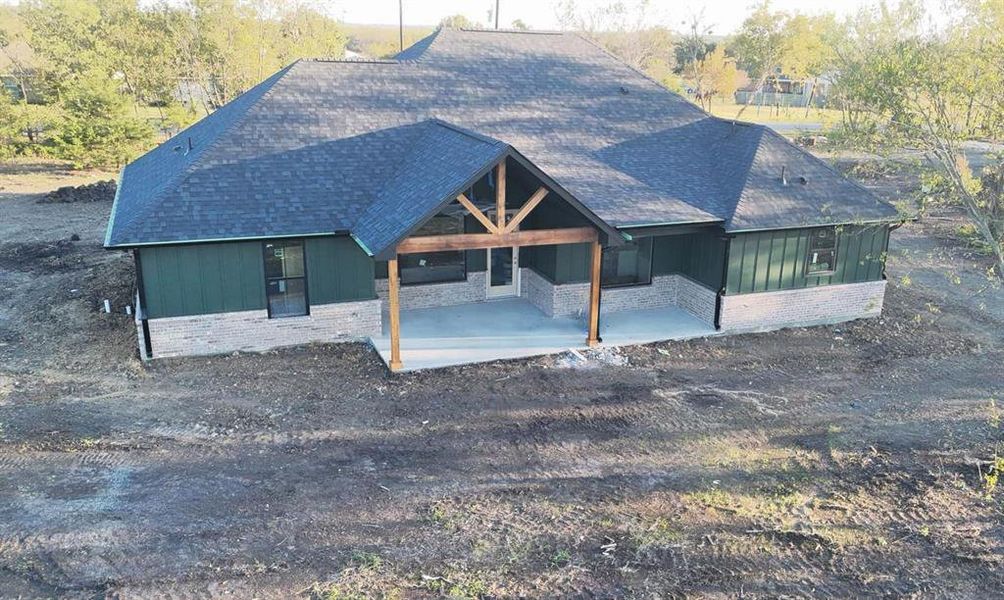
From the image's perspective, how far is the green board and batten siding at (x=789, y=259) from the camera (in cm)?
1543

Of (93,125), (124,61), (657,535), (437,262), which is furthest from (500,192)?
(124,61)

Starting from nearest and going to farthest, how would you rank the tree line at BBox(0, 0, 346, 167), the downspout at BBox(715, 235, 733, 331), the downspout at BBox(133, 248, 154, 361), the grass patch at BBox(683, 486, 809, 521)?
the grass patch at BBox(683, 486, 809, 521) < the downspout at BBox(133, 248, 154, 361) < the downspout at BBox(715, 235, 733, 331) < the tree line at BBox(0, 0, 346, 167)

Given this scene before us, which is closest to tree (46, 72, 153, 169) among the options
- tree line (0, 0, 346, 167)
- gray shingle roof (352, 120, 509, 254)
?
tree line (0, 0, 346, 167)

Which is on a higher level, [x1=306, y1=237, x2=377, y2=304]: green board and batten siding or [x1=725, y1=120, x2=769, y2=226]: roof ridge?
[x1=725, y1=120, x2=769, y2=226]: roof ridge

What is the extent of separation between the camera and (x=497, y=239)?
1320 centimetres

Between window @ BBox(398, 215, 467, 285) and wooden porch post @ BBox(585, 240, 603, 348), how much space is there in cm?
341

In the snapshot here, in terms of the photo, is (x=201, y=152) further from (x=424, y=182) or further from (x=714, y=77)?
(x=714, y=77)

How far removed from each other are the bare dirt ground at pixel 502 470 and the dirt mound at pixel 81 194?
45.3 feet

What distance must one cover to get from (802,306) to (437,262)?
8359mm

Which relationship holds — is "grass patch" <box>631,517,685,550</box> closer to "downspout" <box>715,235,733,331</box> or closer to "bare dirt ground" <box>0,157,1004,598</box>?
"bare dirt ground" <box>0,157,1004,598</box>

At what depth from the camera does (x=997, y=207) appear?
13547mm

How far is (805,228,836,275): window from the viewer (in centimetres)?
1590

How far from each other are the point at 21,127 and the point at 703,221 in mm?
34494

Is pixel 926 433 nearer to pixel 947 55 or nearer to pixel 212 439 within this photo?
pixel 947 55
